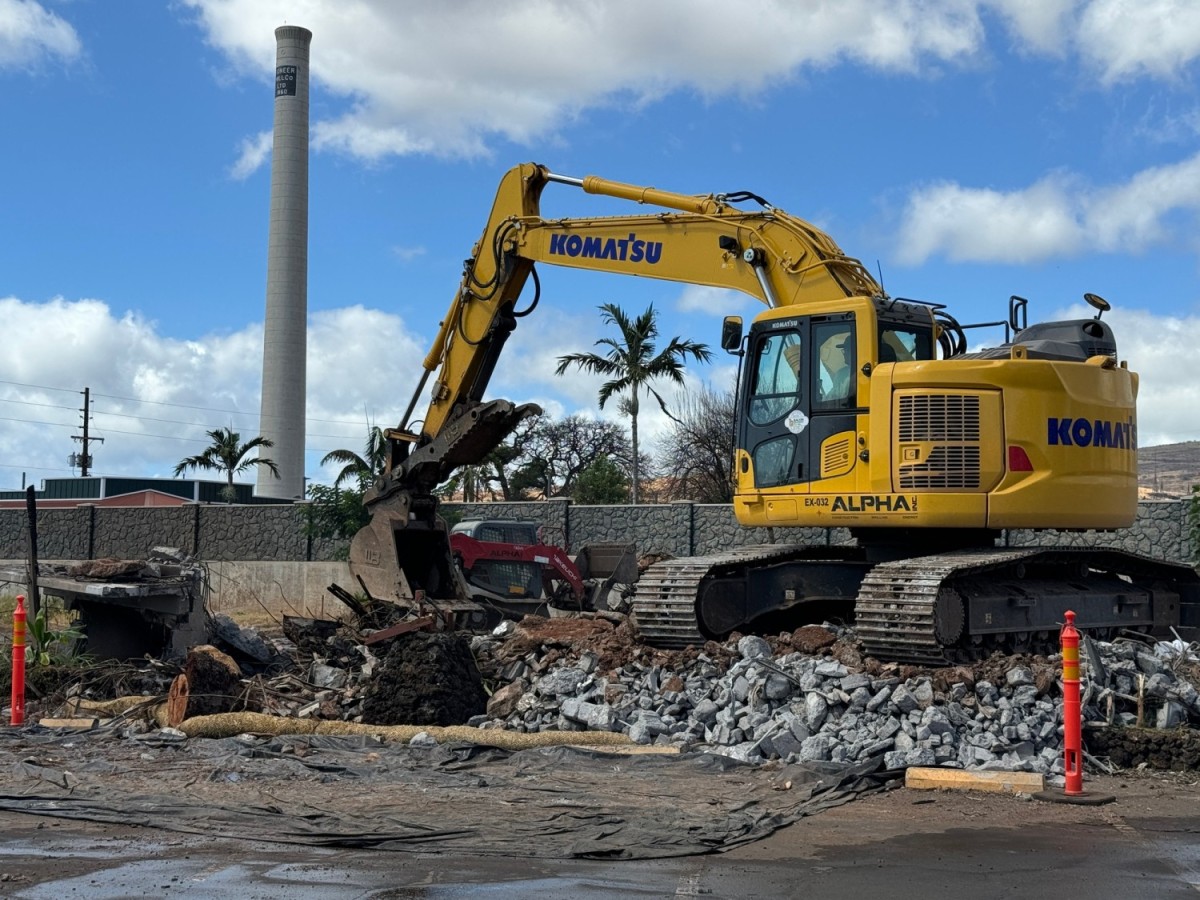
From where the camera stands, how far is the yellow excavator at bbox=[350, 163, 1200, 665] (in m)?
10.9

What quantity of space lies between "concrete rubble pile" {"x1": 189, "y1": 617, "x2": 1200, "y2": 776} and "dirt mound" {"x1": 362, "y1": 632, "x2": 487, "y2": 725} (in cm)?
15

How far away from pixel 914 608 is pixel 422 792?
14.0ft

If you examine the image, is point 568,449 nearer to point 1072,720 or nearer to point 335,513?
point 335,513

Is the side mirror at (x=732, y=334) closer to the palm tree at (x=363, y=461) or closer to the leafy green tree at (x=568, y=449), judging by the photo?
the palm tree at (x=363, y=461)

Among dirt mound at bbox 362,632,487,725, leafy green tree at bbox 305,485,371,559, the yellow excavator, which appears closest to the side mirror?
the yellow excavator

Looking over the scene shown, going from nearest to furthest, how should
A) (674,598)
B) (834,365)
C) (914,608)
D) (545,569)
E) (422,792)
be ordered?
(422,792) < (914,608) < (834,365) < (674,598) < (545,569)

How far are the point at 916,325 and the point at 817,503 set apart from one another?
1.79m

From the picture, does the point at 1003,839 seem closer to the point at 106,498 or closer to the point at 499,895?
the point at 499,895

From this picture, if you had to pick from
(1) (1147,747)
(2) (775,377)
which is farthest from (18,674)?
(1) (1147,747)

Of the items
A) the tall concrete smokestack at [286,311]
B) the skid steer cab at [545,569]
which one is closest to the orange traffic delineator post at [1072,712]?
the skid steer cab at [545,569]

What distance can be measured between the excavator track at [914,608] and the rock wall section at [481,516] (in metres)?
8.07

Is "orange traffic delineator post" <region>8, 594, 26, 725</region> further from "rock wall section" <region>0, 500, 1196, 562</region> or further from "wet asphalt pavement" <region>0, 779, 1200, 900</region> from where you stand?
"rock wall section" <region>0, 500, 1196, 562</region>

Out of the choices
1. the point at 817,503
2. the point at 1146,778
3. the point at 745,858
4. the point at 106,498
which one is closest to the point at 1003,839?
the point at 745,858

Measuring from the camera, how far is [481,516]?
28.6 m
